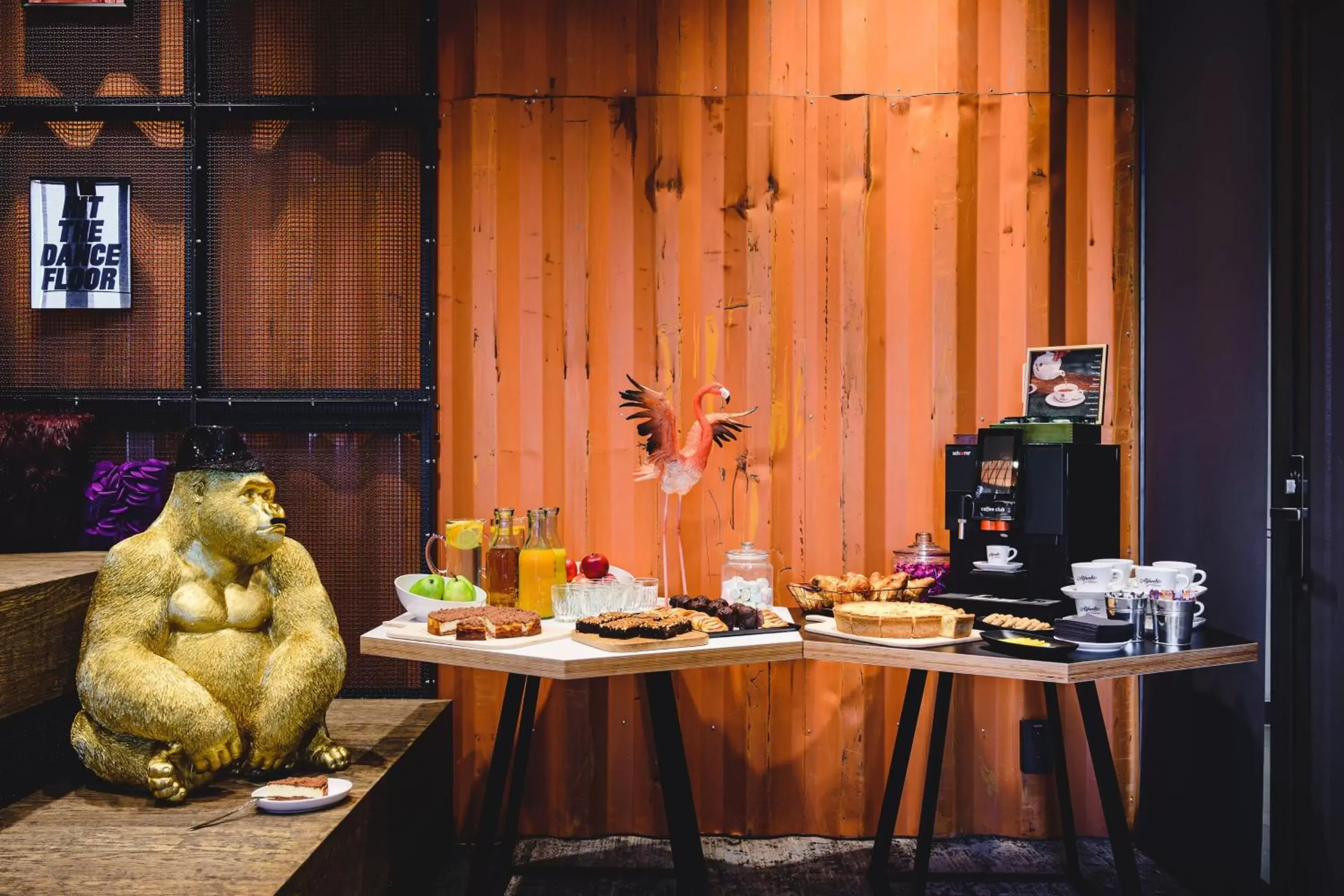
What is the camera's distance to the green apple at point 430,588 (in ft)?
8.59

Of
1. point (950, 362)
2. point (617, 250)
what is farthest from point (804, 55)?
point (950, 362)

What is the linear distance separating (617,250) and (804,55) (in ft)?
3.05

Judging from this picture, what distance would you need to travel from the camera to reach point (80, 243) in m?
3.15

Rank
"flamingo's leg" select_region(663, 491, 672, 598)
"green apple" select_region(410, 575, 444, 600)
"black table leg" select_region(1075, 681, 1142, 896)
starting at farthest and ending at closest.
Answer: "flamingo's leg" select_region(663, 491, 672, 598)
"green apple" select_region(410, 575, 444, 600)
"black table leg" select_region(1075, 681, 1142, 896)

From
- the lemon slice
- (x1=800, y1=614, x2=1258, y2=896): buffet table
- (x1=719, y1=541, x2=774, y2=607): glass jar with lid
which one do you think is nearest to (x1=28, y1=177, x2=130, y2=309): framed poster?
the lemon slice

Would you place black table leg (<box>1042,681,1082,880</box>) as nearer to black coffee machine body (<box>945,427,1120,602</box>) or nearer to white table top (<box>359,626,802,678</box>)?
black coffee machine body (<box>945,427,1120,602</box>)

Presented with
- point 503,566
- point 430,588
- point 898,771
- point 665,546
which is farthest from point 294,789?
point 898,771

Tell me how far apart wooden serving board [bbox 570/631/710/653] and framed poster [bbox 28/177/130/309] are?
2123 millimetres

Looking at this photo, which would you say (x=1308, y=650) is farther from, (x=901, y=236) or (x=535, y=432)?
(x=535, y=432)

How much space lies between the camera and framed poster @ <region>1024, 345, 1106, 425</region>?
278cm

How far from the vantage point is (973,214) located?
3.19 metres

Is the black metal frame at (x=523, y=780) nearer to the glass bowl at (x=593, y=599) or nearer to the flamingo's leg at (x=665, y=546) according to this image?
the glass bowl at (x=593, y=599)

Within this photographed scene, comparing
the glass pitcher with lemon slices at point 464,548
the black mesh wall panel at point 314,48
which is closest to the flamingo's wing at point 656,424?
the glass pitcher with lemon slices at point 464,548

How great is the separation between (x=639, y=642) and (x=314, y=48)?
2.37m
